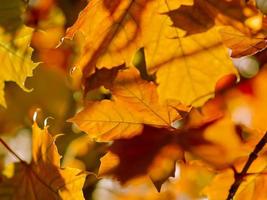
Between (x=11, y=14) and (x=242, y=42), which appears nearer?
(x=242, y=42)

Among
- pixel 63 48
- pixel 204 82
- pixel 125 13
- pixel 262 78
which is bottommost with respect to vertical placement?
pixel 262 78

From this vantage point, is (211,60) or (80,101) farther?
(80,101)

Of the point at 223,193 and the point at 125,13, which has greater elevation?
the point at 125,13

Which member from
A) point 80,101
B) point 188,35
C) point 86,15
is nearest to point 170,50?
point 188,35

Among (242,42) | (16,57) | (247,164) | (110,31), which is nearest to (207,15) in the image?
(242,42)

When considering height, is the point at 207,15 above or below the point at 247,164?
above

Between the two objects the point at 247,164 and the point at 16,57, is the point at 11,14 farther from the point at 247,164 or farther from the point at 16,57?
the point at 247,164

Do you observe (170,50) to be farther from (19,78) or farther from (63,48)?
(63,48)

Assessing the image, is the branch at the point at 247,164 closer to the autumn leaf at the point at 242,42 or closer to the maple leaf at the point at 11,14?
the autumn leaf at the point at 242,42
